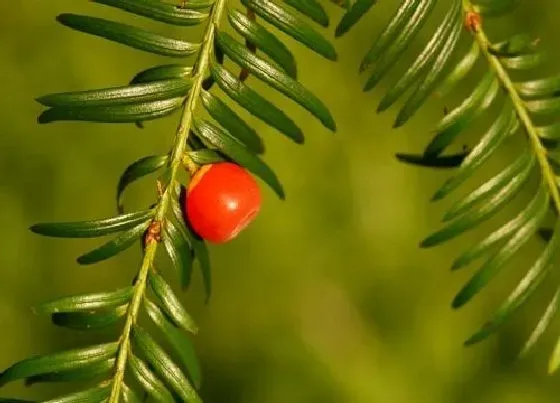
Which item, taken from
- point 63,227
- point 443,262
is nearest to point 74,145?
point 443,262

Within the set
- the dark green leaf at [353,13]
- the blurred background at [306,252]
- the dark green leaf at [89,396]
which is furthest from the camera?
the blurred background at [306,252]

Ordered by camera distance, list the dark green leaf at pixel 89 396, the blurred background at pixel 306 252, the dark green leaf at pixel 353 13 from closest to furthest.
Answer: the dark green leaf at pixel 89 396, the dark green leaf at pixel 353 13, the blurred background at pixel 306 252

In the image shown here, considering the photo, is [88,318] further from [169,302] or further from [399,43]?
[399,43]

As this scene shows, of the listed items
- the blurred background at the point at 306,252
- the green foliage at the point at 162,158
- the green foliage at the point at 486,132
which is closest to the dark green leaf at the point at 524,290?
the green foliage at the point at 486,132

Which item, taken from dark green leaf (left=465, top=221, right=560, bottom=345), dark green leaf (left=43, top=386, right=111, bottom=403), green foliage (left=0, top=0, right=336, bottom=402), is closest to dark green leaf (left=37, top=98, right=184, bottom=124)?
green foliage (left=0, top=0, right=336, bottom=402)

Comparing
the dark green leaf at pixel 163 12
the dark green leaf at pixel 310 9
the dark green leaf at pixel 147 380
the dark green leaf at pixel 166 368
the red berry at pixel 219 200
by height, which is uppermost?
the dark green leaf at pixel 310 9

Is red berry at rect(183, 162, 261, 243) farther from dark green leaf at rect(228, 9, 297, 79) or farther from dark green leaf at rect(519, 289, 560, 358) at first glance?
dark green leaf at rect(519, 289, 560, 358)

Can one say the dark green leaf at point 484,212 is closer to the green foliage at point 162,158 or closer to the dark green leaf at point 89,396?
the green foliage at point 162,158

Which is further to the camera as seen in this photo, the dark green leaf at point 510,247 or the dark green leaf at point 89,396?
the dark green leaf at point 510,247
